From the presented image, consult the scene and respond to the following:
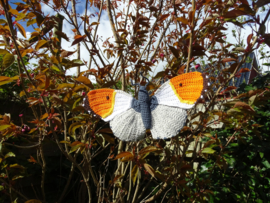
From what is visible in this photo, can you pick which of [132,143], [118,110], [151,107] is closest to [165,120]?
[151,107]

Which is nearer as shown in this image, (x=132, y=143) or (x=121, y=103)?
(x=121, y=103)

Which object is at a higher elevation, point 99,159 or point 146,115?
point 146,115

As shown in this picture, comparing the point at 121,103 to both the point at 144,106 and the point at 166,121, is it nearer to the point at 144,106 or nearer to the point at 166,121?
the point at 144,106

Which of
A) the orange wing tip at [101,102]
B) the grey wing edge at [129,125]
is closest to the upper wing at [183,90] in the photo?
the grey wing edge at [129,125]

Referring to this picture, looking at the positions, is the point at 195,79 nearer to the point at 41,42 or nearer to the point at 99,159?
the point at 41,42

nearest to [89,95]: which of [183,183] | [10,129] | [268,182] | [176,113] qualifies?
[176,113]

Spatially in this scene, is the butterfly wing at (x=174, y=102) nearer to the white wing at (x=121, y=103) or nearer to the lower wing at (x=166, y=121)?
the lower wing at (x=166, y=121)
